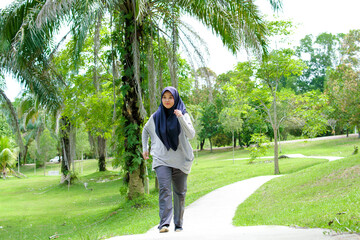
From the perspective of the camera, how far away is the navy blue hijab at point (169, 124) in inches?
196

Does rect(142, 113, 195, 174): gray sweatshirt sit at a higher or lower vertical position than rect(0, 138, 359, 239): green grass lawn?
higher

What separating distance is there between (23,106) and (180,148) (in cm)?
1758

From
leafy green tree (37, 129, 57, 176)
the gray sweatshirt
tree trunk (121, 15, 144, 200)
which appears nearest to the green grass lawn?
tree trunk (121, 15, 144, 200)

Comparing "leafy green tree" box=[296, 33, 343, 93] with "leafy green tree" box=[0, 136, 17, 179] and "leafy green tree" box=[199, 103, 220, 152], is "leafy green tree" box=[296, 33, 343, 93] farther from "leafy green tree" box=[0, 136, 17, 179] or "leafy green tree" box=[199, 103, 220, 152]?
A: "leafy green tree" box=[0, 136, 17, 179]

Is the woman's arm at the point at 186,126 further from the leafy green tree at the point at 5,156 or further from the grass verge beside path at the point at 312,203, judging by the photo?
the leafy green tree at the point at 5,156

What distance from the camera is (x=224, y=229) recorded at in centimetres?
630

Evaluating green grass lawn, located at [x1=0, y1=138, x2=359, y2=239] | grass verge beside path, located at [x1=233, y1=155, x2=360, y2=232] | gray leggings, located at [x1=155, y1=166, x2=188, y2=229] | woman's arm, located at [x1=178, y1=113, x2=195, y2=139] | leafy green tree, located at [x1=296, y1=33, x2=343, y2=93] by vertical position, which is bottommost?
green grass lawn, located at [x1=0, y1=138, x2=359, y2=239]

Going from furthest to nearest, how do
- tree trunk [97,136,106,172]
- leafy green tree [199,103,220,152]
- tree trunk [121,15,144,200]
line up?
1. leafy green tree [199,103,220,152]
2. tree trunk [97,136,106,172]
3. tree trunk [121,15,144,200]

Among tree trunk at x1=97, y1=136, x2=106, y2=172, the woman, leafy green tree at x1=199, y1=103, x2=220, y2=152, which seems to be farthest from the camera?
leafy green tree at x1=199, y1=103, x2=220, y2=152

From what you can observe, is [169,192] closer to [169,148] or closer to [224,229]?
[169,148]

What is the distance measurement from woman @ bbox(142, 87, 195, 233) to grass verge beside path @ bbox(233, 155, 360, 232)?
7.75ft

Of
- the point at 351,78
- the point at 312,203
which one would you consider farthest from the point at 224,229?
the point at 351,78

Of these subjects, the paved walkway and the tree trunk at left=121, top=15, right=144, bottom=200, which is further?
the tree trunk at left=121, top=15, right=144, bottom=200

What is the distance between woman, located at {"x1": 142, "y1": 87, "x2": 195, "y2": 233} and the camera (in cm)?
500
